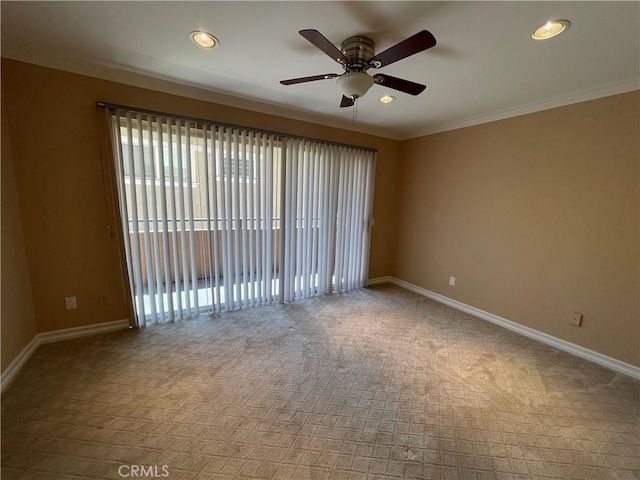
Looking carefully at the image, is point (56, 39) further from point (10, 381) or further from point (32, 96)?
point (10, 381)

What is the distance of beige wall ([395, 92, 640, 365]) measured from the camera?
2.25 m

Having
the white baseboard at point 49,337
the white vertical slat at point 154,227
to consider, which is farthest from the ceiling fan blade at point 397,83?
the white baseboard at point 49,337

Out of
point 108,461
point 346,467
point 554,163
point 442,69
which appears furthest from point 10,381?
point 554,163

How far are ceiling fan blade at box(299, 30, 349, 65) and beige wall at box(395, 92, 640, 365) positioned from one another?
2.33m

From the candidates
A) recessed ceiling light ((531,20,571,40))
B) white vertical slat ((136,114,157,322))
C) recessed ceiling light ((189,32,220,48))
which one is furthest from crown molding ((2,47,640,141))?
recessed ceiling light ((531,20,571,40))

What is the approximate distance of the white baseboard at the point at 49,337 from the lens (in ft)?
6.25

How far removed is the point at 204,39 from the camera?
181 centimetres

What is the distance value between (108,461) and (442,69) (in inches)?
131

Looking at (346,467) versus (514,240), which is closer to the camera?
(346,467)

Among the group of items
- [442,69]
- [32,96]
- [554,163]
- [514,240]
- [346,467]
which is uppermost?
[442,69]

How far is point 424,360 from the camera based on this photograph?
2.36m

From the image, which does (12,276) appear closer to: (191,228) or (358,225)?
(191,228)

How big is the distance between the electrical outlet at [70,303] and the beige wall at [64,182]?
0.03 meters

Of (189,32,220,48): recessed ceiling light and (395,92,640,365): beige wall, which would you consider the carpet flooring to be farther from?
(189,32,220,48): recessed ceiling light
